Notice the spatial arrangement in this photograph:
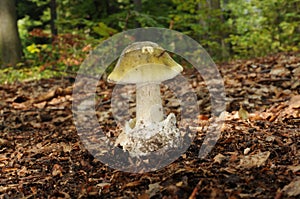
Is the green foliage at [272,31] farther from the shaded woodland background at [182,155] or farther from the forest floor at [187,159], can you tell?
the forest floor at [187,159]

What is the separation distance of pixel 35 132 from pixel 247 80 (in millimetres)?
3368

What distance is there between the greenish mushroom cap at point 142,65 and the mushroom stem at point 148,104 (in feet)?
0.51

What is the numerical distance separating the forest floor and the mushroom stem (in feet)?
1.28

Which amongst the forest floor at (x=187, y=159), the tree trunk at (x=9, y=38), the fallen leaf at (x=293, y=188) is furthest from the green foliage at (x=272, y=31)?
the fallen leaf at (x=293, y=188)

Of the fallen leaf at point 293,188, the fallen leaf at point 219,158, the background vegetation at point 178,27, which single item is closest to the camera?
the fallen leaf at point 293,188


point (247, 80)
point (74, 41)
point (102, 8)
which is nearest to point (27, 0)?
point (102, 8)

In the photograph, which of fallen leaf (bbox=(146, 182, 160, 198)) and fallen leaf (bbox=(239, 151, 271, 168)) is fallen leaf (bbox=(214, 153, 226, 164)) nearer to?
fallen leaf (bbox=(239, 151, 271, 168))

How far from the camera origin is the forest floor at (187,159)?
2025mm

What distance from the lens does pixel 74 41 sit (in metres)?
7.62

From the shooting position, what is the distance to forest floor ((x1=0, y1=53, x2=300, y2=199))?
2025 millimetres

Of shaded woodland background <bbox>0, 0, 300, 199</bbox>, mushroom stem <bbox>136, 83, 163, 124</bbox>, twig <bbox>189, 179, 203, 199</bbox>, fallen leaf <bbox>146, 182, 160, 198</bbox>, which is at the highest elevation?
mushroom stem <bbox>136, 83, 163, 124</bbox>

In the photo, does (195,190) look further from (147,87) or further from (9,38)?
(9,38)

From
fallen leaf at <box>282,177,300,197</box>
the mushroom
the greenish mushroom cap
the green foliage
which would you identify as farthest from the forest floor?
the green foliage

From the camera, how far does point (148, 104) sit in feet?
9.21
